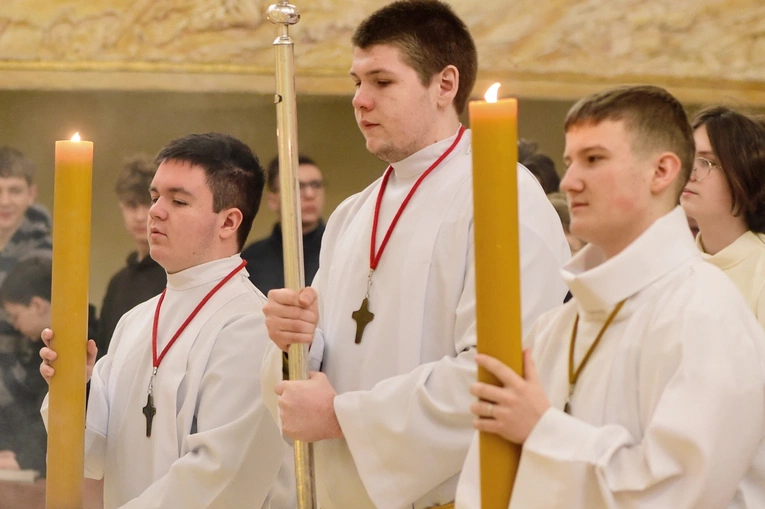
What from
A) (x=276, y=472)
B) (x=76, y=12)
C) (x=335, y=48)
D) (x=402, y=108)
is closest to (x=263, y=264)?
(x=335, y=48)

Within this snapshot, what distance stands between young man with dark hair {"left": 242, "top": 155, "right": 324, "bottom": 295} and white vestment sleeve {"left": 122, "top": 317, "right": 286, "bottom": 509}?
8.74ft

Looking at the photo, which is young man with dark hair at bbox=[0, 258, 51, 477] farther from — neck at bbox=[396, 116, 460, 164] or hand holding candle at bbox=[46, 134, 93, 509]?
hand holding candle at bbox=[46, 134, 93, 509]

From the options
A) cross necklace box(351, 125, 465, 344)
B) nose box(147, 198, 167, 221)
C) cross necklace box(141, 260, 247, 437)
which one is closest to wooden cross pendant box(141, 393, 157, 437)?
cross necklace box(141, 260, 247, 437)

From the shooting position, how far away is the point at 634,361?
2.13m

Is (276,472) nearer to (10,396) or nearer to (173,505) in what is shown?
(173,505)

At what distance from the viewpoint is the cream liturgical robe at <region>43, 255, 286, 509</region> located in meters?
3.29

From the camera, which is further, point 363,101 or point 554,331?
point 363,101

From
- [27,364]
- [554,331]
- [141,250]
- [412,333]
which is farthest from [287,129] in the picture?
[27,364]

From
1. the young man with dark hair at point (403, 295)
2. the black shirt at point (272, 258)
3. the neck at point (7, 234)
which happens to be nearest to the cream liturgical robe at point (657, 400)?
the young man with dark hair at point (403, 295)

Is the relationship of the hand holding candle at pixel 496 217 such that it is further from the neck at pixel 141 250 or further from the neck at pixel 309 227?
the neck at pixel 141 250

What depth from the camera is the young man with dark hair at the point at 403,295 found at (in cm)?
279

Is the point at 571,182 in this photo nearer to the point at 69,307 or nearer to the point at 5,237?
the point at 69,307

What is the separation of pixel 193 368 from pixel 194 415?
0.15 m

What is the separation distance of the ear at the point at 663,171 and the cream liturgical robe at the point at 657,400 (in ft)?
0.23
